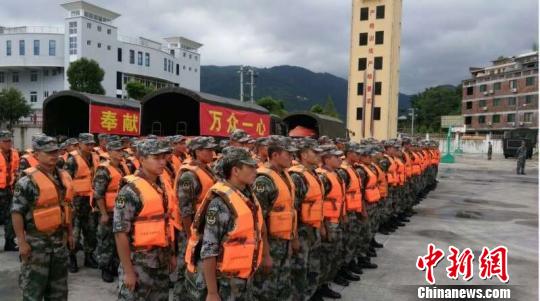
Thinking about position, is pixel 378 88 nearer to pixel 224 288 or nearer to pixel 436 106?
pixel 224 288

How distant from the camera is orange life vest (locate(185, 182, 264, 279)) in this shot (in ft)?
10.3

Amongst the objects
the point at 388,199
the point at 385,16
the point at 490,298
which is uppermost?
the point at 385,16

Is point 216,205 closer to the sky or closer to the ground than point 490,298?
closer to the sky

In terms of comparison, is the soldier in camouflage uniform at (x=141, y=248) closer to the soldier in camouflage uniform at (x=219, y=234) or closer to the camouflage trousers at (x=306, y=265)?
the soldier in camouflage uniform at (x=219, y=234)

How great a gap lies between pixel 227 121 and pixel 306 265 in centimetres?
735

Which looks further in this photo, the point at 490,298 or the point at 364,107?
the point at 364,107

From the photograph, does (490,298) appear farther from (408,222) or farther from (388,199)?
(408,222)

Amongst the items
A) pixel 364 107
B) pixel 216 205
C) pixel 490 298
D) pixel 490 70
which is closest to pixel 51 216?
pixel 216 205

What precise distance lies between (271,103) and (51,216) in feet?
137

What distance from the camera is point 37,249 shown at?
4332mm

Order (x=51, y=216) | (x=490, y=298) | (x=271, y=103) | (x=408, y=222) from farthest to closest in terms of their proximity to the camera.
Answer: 1. (x=271, y=103)
2. (x=408, y=222)
3. (x=490, y=298)
4. (x=51, y=216)

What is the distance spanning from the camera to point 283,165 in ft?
14.7

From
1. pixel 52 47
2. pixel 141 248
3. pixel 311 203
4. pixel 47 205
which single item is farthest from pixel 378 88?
pixel 52 47

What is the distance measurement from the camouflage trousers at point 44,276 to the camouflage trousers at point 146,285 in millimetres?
1046
